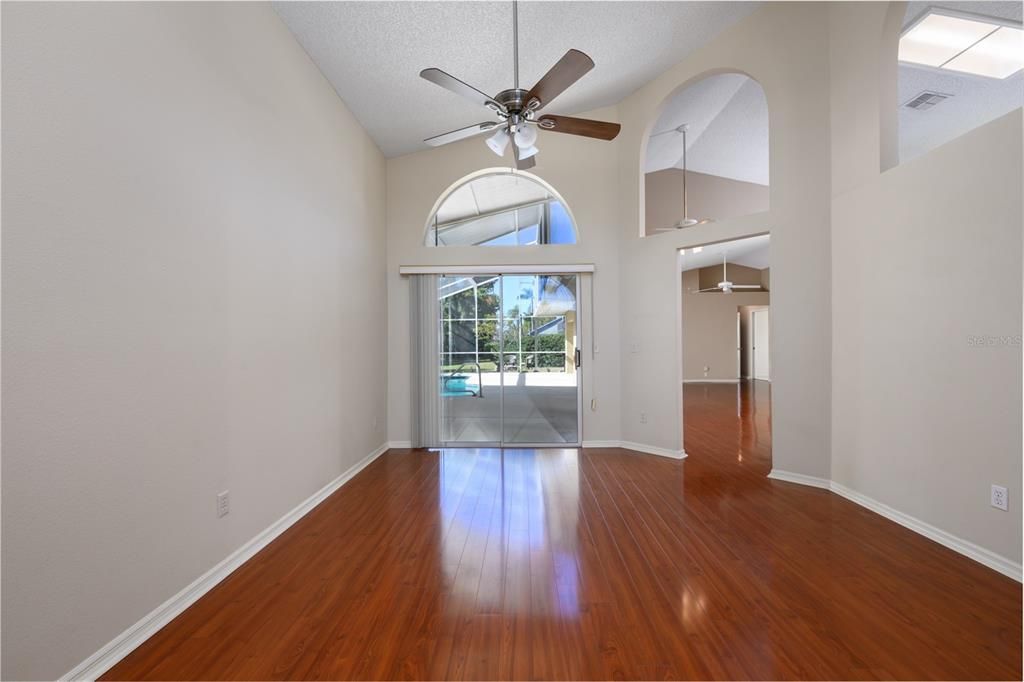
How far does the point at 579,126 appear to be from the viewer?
270 centimetres

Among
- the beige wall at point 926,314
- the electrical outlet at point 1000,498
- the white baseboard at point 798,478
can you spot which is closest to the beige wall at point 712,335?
the white baseboard at point 798,478

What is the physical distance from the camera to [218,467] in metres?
2.16

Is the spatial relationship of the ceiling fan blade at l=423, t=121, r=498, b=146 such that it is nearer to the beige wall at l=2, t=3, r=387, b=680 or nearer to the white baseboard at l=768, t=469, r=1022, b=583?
the beige wall at l=2, t=3, r=387, b=680

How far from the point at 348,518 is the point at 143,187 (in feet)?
7.38

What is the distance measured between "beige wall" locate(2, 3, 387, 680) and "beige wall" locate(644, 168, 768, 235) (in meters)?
6.69

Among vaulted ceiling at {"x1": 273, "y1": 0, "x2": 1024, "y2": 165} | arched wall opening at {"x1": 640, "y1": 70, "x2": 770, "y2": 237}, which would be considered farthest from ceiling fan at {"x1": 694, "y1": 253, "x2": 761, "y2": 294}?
vaulted ceiling at {"x1": 273, "y1": 0, "x2": 1024, "y2": 165}

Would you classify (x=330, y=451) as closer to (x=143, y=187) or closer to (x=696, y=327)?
(x=143, y=187)

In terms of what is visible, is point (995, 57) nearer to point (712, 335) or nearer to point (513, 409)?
point (513, 409)

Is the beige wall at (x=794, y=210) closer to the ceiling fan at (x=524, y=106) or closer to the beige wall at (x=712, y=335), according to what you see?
the ceiling fan at (x=524, y=106)

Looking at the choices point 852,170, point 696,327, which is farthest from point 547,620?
point 696,327

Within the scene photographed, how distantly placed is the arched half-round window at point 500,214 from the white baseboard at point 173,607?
3.19 metres

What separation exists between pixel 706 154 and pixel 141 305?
314 inches

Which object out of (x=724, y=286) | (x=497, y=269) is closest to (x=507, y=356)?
(x=497, y=269)

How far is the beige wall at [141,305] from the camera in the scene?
4.36 ft
